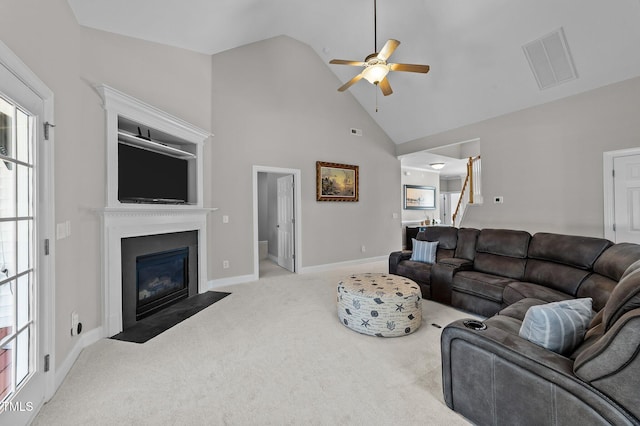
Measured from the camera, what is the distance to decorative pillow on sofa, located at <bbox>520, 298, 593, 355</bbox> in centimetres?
139

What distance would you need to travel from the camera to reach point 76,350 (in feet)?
7.30

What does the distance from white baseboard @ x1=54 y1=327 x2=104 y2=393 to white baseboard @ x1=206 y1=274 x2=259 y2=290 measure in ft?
5.36

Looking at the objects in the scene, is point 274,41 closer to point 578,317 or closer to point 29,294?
point 29,294

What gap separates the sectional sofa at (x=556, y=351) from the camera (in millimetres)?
1046

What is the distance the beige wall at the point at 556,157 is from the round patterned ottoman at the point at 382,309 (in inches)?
117

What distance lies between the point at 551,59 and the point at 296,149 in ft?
13.0

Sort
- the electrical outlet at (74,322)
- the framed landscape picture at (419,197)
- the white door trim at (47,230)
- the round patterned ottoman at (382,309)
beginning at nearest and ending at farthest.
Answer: the white door trim at (47,230)
the electrical outlet at (74,322)
the round patterned ottoman at (382,309)
the framed landscape picture at (419,197)

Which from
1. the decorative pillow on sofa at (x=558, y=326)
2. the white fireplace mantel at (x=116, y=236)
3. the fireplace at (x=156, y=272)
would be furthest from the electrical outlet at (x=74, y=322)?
the decorative pillow on sofa at (x=558, y=326)

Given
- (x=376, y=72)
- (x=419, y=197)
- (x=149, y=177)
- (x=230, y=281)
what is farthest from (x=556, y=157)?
(x=149, y=177)

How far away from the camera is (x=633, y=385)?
1005 millimetres

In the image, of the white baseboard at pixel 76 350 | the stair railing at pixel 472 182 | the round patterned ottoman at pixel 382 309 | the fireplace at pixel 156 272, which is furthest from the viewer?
the stair railing at pixel 472 182

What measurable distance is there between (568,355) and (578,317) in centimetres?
21

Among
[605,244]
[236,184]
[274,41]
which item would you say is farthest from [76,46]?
[605,244]

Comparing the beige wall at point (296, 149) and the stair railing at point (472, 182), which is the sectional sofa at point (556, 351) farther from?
the beige wall at point (296, 149)
